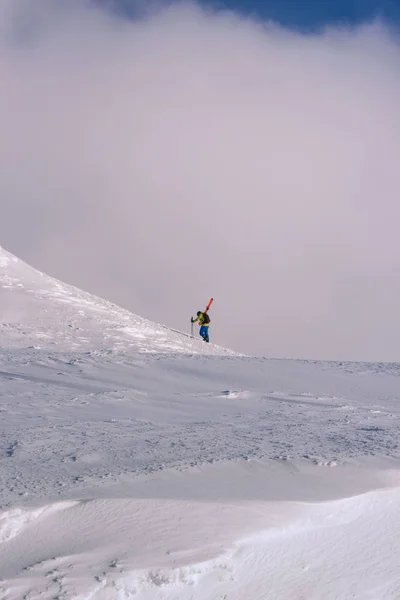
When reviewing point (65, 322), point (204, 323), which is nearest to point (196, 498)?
point (65, 322)

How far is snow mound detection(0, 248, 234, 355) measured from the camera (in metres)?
15.8

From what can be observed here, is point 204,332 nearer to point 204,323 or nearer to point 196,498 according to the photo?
point 204,323

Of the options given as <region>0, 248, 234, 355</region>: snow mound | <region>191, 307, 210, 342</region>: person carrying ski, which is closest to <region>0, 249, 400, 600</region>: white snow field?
A: <region>0, 248, 234, 355</region>: snow mound

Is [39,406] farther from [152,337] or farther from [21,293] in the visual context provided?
[21,293]

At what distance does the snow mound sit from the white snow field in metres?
6.60

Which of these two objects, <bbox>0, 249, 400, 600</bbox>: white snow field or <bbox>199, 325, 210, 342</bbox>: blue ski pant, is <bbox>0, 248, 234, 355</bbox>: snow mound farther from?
<bbox>0, 249, 400, 600</bbox>: white snow field

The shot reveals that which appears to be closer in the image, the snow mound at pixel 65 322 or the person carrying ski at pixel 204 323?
the snow mound at pixel 65 322

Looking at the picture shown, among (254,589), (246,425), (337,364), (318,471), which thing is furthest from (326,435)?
(337,364)

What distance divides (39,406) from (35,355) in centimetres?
474

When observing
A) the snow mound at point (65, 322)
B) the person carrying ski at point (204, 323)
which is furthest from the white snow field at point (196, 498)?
the person carrying ski at point (204, 323)

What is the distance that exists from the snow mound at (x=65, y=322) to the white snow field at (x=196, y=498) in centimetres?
660

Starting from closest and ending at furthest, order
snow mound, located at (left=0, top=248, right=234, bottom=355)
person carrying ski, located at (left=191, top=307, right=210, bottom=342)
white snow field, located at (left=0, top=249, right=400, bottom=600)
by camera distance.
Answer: white snow field, located at (left=0, top=249, right=400, bottom=600) → snow mound, located at (left=0, top=248, right=234, bottom=355) → person carrying ski, located at (left=191, top=307, right=210, bottom=342)

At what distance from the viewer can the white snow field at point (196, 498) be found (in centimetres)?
392

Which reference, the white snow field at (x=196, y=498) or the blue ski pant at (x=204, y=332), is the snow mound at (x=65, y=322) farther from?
the white snow field at (x=196, y=498)
